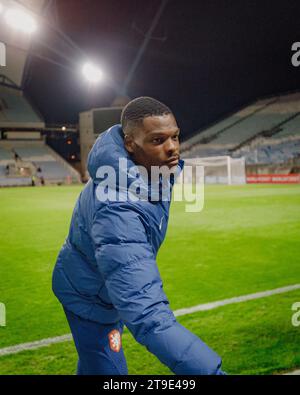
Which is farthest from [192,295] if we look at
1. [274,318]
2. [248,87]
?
[248,87]

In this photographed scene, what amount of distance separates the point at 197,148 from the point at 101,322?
41419mm

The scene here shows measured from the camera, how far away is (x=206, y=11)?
81.1 feet

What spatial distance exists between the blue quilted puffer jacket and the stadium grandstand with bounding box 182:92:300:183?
3005cm

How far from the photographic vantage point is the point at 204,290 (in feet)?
15.5

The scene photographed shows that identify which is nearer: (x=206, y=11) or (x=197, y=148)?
(x=206, y=11)

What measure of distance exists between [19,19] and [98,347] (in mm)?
25504

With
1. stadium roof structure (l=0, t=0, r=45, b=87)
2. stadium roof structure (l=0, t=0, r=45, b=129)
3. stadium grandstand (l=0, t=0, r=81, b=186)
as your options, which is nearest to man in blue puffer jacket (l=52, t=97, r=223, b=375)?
stadium roof structure (l=0, t=0, r=45, b=87)

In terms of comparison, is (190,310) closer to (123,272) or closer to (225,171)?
(123,272)

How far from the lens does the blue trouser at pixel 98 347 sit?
1.92 metres

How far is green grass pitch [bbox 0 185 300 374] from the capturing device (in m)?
3.05

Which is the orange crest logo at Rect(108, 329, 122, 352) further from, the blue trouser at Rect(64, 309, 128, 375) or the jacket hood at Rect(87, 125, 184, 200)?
the jacket hood at Rect(87, 125, 184, 200)

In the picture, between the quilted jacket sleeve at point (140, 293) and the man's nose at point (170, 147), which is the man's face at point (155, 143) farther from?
the quilted jacket sleeve at point (140, 293)

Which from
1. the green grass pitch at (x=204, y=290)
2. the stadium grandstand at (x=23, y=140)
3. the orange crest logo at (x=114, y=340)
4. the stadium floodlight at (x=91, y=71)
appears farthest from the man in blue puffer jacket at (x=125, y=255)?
the stadium grandstand at (x=23, y=140)

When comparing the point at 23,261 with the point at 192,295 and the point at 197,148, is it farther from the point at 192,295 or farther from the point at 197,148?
the point at 197,148
